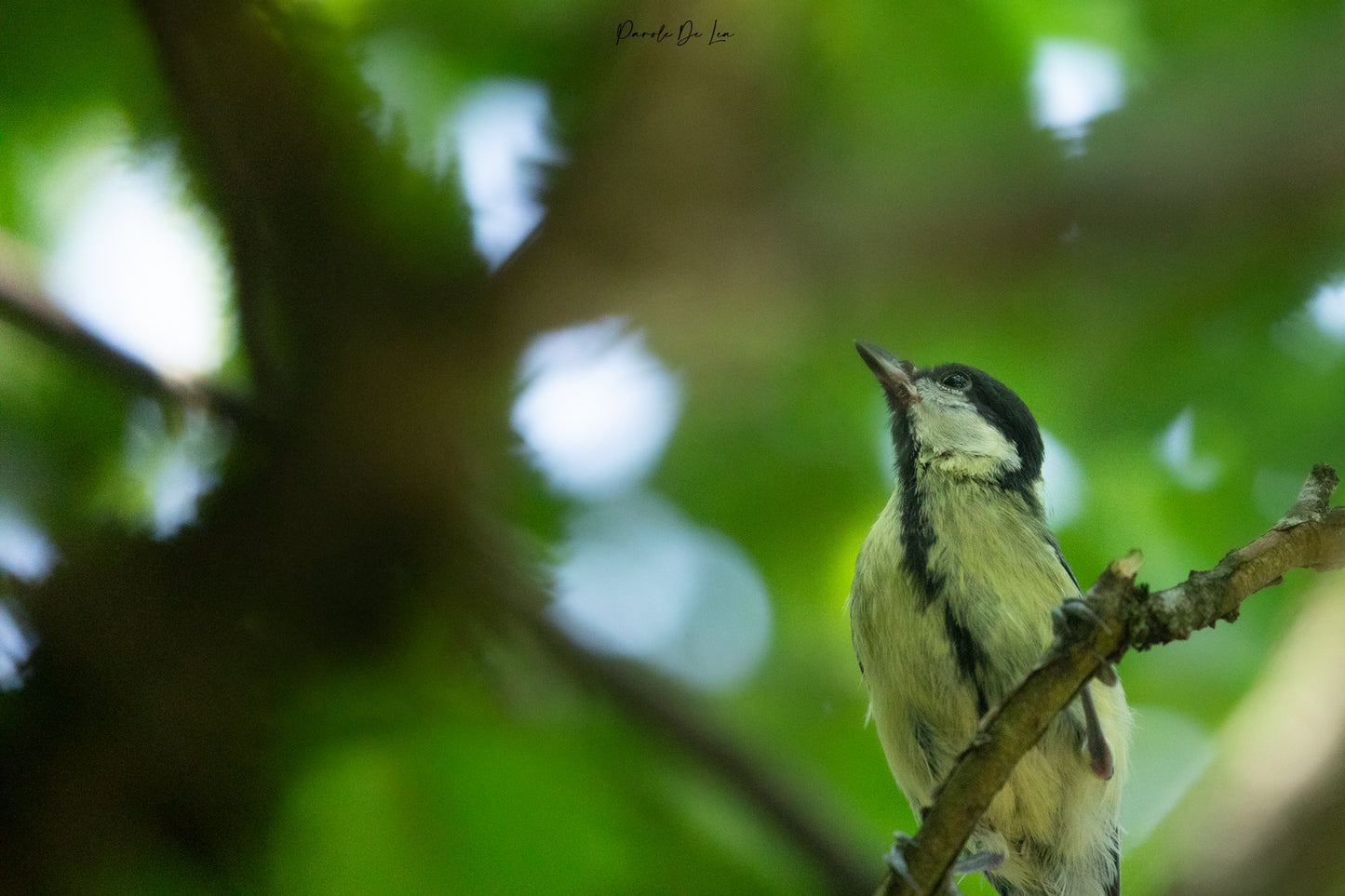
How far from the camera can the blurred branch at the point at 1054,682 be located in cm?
105

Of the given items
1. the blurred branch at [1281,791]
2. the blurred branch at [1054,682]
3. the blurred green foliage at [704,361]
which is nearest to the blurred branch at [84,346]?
the blurred green foliage at [704,361]

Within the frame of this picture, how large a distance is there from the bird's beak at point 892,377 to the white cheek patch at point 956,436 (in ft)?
0.07

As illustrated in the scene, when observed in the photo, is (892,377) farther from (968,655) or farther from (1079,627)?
(1079,627)

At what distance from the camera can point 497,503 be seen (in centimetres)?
146

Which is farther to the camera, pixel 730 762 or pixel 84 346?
pixel 730 762

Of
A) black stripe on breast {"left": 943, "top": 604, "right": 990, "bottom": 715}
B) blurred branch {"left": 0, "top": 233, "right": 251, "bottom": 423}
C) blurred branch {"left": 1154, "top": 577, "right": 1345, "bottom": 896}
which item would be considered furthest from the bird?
blurred branch {"left": 0, "top": 233, "right": 251, "bottom": 423}

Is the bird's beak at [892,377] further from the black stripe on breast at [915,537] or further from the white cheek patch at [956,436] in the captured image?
the black stripe on breast at [915,537]

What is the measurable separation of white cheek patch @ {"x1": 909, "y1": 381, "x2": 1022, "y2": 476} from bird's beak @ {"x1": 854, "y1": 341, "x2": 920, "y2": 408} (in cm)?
2

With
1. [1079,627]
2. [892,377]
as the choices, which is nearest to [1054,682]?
[1079,627]

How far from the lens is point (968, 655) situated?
1711 millimetres

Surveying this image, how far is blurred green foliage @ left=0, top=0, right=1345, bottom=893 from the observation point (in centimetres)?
115

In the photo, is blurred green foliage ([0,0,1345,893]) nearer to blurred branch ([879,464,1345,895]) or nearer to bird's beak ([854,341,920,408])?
bird's beak ([854,341,920,408])

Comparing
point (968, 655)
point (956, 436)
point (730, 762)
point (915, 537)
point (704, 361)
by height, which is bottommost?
point (730, 762)

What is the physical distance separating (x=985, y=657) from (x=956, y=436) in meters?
0.55
